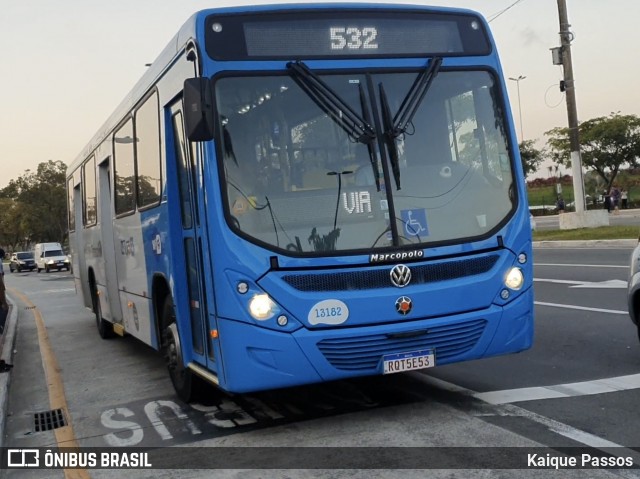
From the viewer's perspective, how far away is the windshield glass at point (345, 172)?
5.74 metres

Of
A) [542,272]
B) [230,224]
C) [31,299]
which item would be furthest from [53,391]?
[31,299]

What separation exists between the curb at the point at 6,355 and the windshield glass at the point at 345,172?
3155mm

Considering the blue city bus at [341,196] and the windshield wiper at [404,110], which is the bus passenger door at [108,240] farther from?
the windshield wiper at [404,110]

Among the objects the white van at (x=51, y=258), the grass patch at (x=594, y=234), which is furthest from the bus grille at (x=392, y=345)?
the white van at (x=51, y=258)

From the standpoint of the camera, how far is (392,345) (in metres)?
5.75

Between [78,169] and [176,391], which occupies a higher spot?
[78,169]

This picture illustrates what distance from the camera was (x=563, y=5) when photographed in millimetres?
25625

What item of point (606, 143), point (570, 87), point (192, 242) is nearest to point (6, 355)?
point (192, 242)

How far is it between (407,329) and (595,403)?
5.59 ft

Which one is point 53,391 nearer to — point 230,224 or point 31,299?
point 230,224

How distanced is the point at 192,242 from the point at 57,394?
3411mm

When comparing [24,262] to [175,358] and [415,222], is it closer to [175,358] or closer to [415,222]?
[175,358]

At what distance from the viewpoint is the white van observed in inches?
2137

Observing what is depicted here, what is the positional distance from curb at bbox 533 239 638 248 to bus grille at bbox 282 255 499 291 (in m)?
15.8
